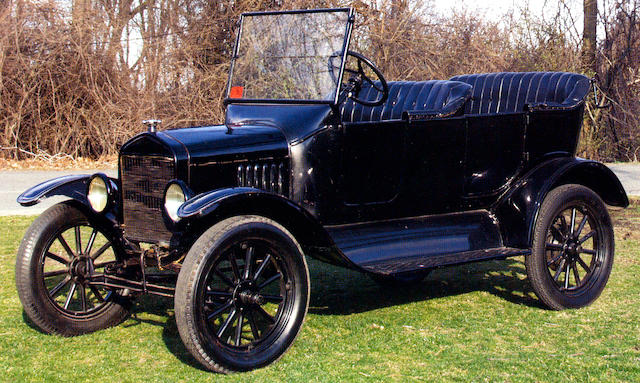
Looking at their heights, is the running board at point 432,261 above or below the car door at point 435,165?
below

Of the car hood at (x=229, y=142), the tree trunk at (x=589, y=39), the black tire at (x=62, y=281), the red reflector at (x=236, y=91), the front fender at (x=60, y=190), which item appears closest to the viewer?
the car hood at (x=229, y=142)

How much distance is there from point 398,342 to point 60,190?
2254 millimetres

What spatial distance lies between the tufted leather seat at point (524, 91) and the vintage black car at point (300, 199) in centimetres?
2

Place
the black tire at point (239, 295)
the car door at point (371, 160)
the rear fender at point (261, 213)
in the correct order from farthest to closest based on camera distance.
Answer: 1. the car door at point (371, 160)
2. the rear fender at point (261, 213)
3. the black tire at point (239, 295)

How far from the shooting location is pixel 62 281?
4.66m

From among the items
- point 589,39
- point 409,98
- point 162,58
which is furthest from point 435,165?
point 589,39

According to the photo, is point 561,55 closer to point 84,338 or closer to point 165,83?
point 165,83

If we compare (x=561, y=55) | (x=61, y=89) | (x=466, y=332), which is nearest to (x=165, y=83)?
(x=61, y=89)

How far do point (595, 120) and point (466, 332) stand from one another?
11289 mm

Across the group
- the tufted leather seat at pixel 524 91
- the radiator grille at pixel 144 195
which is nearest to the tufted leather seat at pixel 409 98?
the tufted leather seat at pixel 524 91

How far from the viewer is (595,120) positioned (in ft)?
48.4

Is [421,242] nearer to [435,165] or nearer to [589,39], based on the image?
[435,165]

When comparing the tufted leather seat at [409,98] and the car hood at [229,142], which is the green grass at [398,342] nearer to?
the car hood at [229,142]

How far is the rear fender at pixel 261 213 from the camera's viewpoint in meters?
3.87
